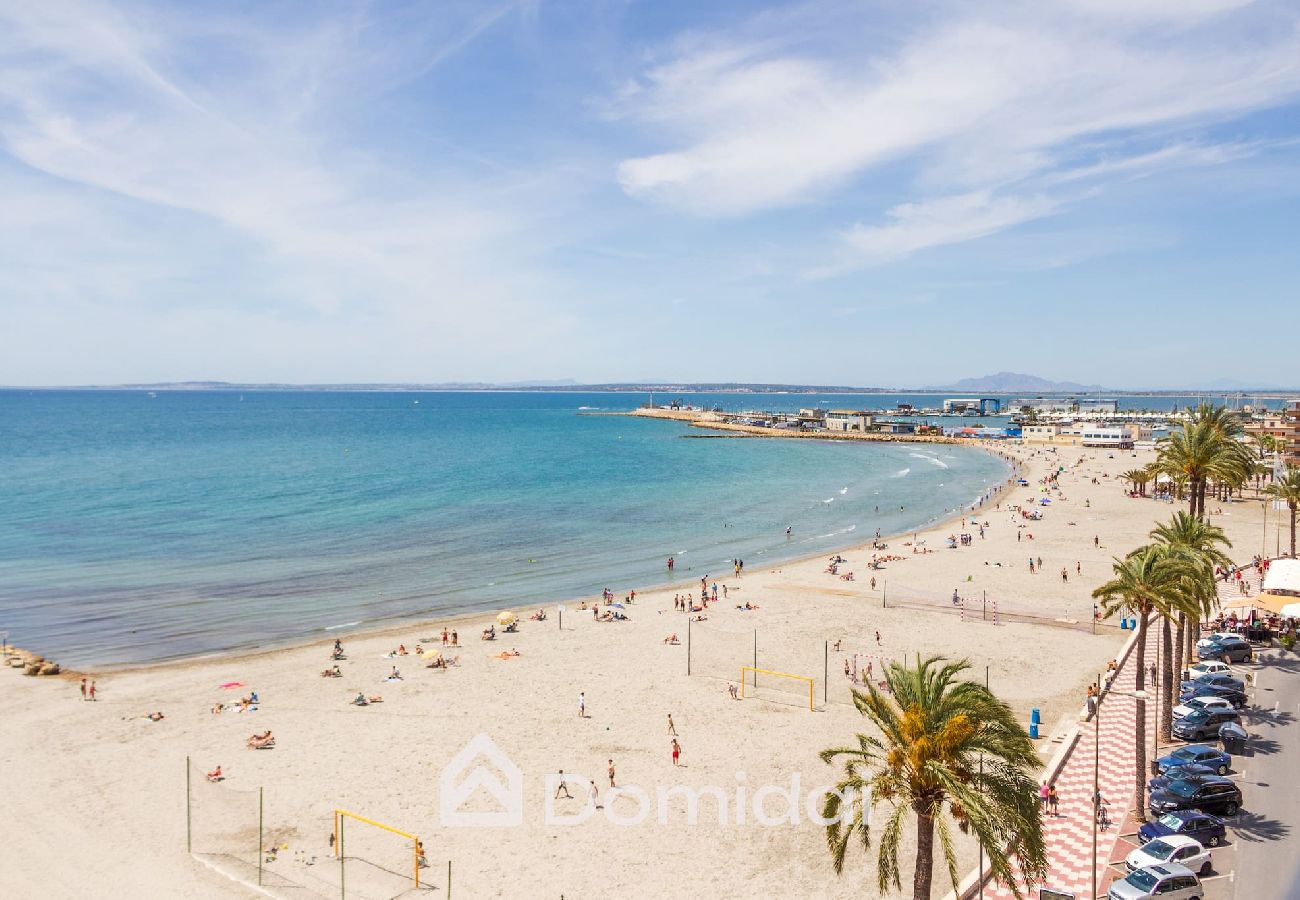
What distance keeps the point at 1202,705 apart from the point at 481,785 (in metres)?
22.3

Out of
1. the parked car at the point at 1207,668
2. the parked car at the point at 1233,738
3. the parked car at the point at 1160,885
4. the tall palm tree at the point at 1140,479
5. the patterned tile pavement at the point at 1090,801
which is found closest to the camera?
the parked car at the point at 1160,885

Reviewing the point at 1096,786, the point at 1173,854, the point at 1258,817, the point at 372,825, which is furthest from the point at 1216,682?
the point at 372,825

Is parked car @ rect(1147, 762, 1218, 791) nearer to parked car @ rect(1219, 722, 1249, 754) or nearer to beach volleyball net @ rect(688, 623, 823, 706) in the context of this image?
parked car @ rect(1219, 722, 1249, 754)

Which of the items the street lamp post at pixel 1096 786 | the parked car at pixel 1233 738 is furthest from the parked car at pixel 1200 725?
the street lamp post at pixel 1096 786

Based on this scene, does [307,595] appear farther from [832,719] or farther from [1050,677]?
[1050,677]

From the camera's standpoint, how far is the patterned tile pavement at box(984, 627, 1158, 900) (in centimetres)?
1769

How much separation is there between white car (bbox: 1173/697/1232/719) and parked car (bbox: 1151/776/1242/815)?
5.27m

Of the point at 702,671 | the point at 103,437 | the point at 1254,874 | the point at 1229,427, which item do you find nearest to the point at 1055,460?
the point at 1229,427

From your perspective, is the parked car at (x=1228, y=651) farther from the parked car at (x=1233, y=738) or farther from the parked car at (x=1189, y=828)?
the parked car at (x=1189, y=828)

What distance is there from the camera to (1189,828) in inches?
722

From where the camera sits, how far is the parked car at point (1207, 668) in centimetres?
2848

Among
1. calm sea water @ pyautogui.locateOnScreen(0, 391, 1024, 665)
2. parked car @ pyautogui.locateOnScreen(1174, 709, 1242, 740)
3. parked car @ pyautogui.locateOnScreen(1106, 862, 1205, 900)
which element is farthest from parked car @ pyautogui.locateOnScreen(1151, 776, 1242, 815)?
calm sea water @ pyautogui.locateOnScreen(0, 391, 1024, 665)

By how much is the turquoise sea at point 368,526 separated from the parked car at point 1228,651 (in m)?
28.5

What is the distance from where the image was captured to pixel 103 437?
156 m
